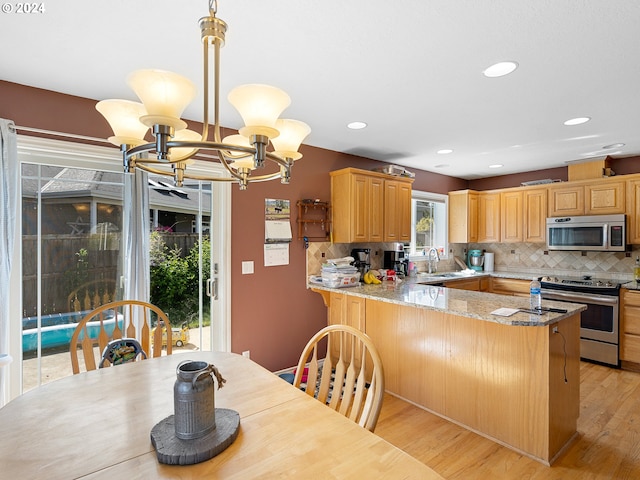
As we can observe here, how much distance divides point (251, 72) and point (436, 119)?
159 cm

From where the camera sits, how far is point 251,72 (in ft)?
6.65

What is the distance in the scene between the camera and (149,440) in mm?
1077

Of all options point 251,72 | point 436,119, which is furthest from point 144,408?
point 436,119

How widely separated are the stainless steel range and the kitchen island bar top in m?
1.69

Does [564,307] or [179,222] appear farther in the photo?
[179,222]

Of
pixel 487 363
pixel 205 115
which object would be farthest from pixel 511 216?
pixel 205 115

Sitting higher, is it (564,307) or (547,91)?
(547,91)

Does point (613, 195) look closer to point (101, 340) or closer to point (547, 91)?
point (547, 91)

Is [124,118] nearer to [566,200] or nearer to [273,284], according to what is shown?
[273,284]

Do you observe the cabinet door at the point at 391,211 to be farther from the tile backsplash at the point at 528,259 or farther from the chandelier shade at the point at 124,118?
the chandelier shade at the point at 124,118

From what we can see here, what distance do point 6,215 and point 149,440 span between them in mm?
1861

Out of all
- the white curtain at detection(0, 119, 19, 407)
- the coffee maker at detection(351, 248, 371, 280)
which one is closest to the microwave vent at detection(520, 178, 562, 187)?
the coffee maker at detection(351, 248, 371, 280)

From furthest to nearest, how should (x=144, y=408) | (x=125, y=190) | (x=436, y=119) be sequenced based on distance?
(x=436, y=119) < (x=125, y=190) < (x=144, y=408)

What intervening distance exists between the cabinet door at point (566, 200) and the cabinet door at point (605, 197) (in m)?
0.07
